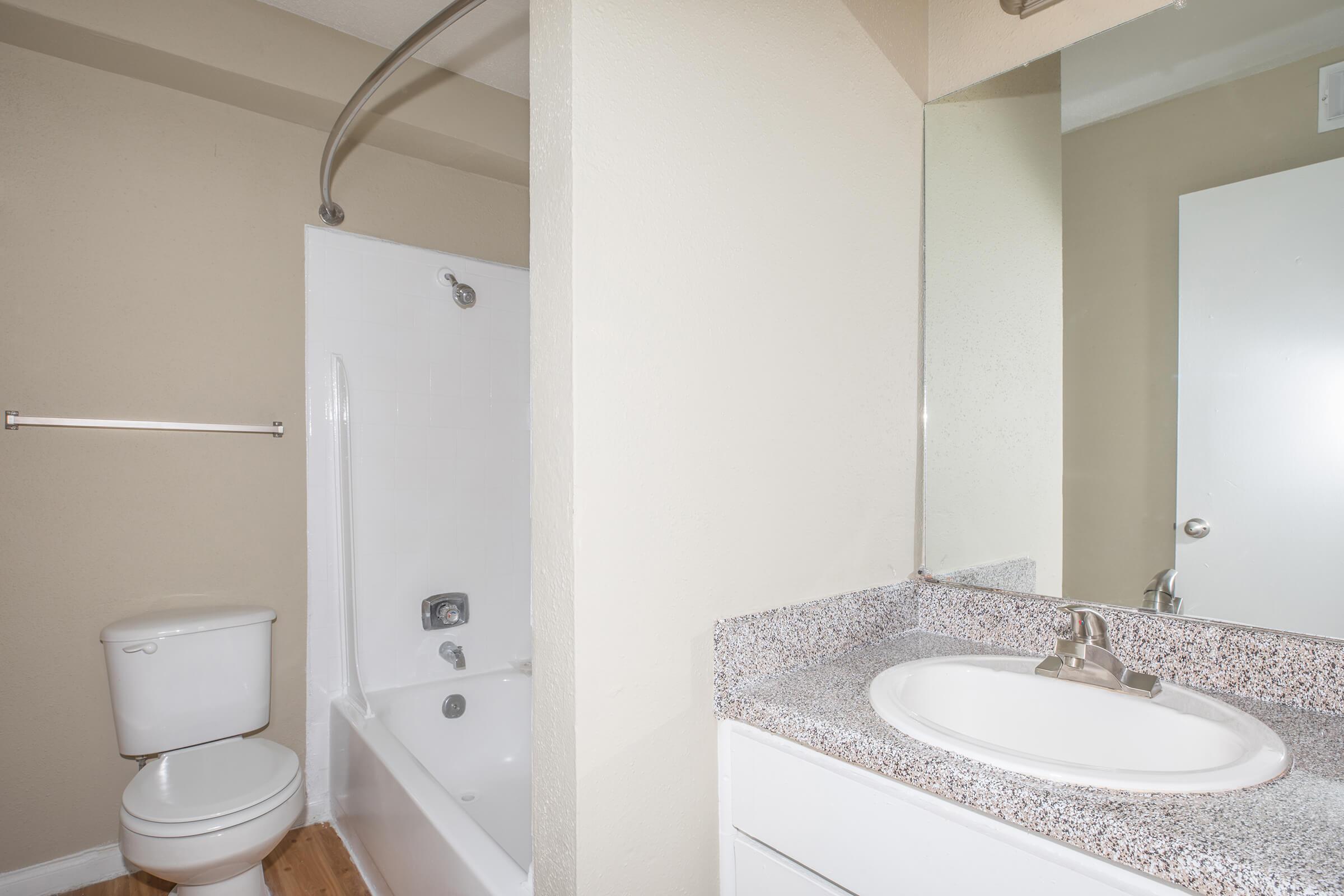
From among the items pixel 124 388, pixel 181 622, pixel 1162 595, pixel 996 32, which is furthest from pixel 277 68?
pixel 1162 595

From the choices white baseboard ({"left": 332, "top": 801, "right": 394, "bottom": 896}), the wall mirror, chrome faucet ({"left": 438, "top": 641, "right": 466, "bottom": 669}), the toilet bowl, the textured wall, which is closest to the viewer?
the textured wall

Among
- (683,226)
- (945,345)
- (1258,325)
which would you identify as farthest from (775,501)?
(1258,325)

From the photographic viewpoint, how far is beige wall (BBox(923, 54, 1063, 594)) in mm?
1330

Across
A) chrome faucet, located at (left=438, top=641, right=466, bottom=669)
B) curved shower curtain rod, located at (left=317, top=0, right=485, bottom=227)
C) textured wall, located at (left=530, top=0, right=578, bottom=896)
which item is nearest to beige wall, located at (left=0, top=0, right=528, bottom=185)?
curved shower curtain rod, located at (left=317, top=0, right=485, bottom=227)

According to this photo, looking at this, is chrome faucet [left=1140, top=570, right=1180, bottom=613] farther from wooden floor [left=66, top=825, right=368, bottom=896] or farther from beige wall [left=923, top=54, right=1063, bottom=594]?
wooden floor [left=66, top=825, right=368, bottom=896]

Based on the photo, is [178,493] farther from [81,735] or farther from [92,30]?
[92,30]

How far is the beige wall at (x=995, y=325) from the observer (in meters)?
1.33

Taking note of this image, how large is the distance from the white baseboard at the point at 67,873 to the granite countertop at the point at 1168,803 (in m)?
2.06

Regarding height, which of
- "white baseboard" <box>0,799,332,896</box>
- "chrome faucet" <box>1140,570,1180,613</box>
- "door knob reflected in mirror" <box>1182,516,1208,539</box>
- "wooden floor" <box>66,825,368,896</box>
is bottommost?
"wooden floor" <box>66,825,368,896</box>

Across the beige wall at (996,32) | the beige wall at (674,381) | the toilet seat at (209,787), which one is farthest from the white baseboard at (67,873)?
the beige wall at (996,32)

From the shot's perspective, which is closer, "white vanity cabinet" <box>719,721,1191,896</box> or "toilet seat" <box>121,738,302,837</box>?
"white vanity cabinet" <box>719,721,1191,896</box>

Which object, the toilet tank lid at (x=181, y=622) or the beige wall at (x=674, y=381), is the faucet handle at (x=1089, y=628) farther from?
the toilet tank lid at (x=181, y=622)

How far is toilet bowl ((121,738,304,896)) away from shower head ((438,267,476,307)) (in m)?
1.58

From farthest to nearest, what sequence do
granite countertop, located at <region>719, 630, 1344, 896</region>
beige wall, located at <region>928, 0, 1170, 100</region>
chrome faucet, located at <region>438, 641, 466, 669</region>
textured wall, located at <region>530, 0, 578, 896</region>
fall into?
chrome faucet, located at <region>438, 641, 466, 669</region> < beige wall, located at <region>928, 0, 1170, 100</region> < textured wall, located at <region>530, 0, 578, 896</region> < granite countertop, located at <region>719, 630, 1344, 896</region>
